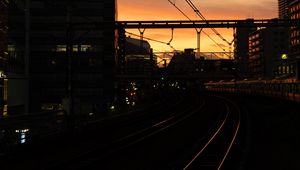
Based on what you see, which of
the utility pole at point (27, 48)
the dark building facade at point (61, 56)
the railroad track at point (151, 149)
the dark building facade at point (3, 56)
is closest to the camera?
the railroad track at point (151, 149)

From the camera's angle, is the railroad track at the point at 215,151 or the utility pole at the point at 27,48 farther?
the utility pole at the point at 27,48

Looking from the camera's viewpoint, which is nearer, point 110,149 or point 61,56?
point 110,149

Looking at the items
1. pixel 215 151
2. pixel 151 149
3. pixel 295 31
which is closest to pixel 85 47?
pixel 151 149

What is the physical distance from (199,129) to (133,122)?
706cm

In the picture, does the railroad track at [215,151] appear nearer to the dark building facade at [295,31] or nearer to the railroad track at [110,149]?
the railroad track at [110,149]

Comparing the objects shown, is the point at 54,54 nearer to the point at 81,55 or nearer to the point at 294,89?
the point at 81,55

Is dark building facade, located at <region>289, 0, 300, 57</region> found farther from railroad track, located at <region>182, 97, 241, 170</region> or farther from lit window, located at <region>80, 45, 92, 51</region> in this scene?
railroad track, located at <region>182, 97, 241, 170</region>

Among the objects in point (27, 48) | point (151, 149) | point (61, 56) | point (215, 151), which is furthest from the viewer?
point (61, 56)

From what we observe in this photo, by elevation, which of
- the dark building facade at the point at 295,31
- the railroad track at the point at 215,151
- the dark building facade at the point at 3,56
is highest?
the dark building facade at the point at 295,31

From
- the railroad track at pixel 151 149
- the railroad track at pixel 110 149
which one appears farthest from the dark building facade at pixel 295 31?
the railroad track at pixel 110 149

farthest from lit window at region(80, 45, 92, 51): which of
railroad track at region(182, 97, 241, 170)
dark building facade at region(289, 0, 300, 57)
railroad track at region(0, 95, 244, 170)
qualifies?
dark building facade at region(289, 0, 300, 57)

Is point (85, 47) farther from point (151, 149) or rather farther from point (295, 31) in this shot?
point (295, 31)

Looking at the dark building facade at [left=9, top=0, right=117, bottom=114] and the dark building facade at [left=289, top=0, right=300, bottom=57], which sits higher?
the dark building facade at [left=289, top=0, right=300, bottom=57]

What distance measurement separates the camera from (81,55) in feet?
306
